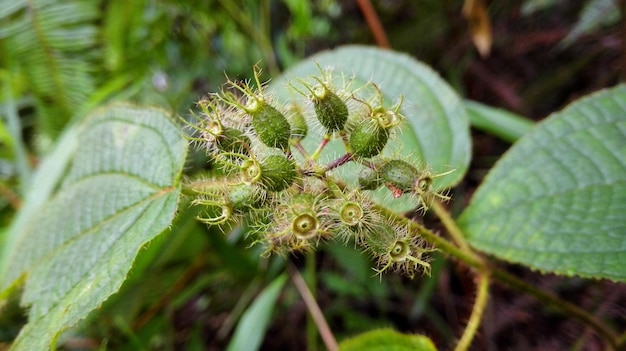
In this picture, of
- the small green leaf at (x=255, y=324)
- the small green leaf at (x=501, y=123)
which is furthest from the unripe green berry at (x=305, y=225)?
the small green leaf at (x=501, y=123)

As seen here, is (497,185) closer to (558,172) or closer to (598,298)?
(558,172)

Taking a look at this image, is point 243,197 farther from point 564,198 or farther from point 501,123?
point 501,123

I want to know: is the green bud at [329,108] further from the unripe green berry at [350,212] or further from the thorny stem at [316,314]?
the thorny stem at [316,314]

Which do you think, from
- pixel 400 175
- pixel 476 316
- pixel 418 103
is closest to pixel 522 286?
pixel 476 316

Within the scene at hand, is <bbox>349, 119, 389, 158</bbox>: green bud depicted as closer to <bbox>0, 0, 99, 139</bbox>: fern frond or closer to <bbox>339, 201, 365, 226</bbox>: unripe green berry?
<bbox>339, 201, 365, 226</bbox>: unripe green berry

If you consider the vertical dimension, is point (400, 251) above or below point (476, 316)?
above

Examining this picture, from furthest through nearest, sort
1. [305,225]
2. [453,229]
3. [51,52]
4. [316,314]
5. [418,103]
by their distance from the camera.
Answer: [51,52] → [316,314] → [418,103] → [453,229] → [305,225]

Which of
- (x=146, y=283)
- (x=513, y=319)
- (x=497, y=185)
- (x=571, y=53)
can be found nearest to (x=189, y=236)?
(x=146, y=283)
